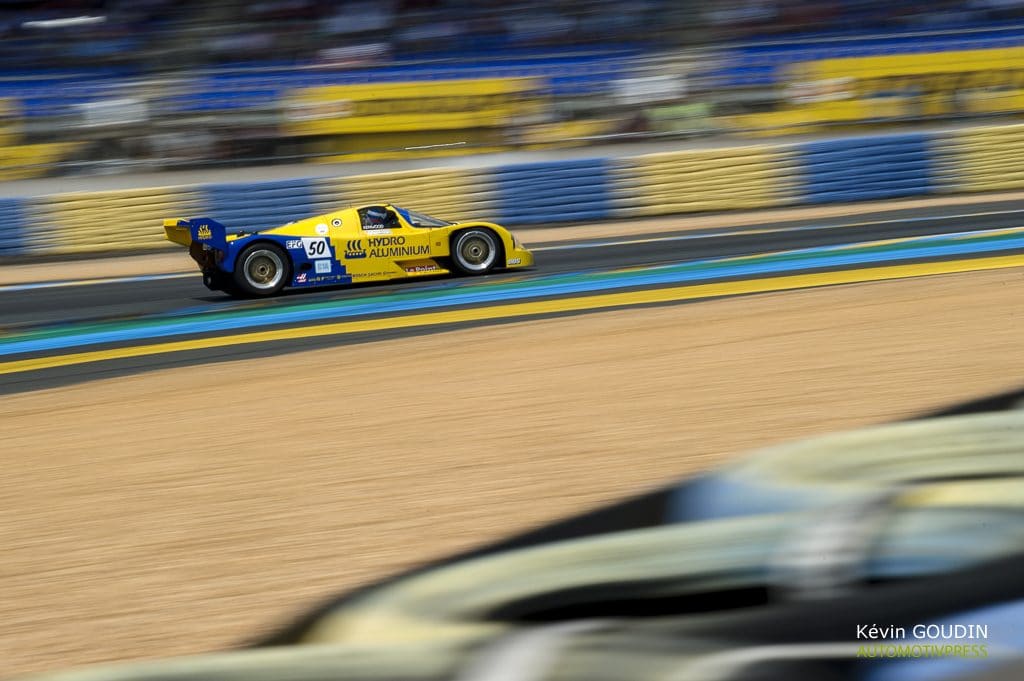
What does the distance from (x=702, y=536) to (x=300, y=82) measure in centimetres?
2224

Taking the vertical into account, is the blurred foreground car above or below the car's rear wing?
below

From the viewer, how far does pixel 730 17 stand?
81.3 feet

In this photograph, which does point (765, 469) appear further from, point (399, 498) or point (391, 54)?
point (391, 54)

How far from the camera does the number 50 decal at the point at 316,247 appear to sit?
10.8m

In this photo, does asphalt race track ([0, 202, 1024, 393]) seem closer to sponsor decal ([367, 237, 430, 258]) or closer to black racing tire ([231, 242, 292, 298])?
black racing tire ([231, 242, 292, 298])

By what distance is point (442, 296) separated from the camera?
33.3ft

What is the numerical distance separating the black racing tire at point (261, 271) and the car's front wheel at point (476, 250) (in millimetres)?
1622

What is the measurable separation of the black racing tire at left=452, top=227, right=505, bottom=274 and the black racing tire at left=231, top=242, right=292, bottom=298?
5.31 feet

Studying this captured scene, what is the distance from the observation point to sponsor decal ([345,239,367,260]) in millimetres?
10938

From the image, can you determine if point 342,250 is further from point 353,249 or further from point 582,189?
point 582,189

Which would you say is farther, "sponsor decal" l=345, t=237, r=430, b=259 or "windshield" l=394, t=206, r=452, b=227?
"windshield" l=394, t=206, r=452, b=227

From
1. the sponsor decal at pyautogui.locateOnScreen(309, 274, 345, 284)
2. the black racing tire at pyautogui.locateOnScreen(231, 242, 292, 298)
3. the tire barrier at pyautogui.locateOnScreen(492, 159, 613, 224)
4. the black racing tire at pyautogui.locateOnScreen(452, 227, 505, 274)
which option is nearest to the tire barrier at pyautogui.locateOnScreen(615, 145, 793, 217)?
the tire barrier at pyautogui.locateOnScreen(492, 159, 613, 224)

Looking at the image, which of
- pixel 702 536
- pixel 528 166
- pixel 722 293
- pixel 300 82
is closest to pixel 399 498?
pixel 702 536

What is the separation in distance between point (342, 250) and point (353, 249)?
0.10 metres
